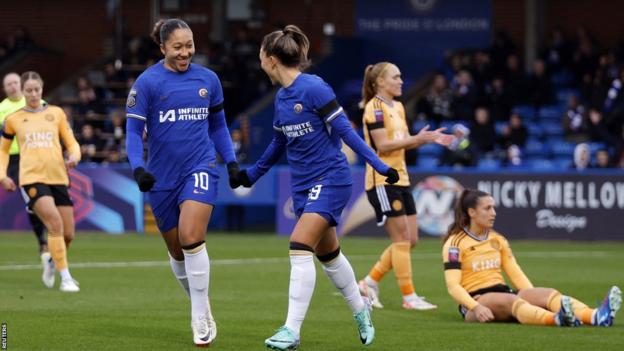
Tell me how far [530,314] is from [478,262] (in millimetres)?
740

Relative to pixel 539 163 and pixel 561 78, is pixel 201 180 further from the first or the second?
pixel 561 78

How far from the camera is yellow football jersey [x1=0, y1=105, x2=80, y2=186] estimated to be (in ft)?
47.6

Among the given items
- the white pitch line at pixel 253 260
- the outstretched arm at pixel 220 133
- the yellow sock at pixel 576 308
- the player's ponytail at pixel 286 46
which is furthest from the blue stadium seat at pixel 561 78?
the player's ponytail at pixel 286 46

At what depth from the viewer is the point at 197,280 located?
32.8ft

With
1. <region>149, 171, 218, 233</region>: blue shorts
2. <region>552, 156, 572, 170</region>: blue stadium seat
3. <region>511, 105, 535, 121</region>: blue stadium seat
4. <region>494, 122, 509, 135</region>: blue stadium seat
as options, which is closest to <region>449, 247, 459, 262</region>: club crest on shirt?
<region>149, 171, 218, 233</region>: blue shorts

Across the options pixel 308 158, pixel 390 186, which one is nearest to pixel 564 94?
pixel 390 186

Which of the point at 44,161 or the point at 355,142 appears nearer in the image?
the point at 355,142

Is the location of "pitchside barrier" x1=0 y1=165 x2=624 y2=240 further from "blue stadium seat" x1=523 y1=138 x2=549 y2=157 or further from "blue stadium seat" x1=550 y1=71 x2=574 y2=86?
"blue stadium seat" x1=550 y1=71 x2=574 y2=86

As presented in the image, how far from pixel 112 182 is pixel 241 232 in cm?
298

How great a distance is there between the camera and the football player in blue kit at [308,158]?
9.62 meters

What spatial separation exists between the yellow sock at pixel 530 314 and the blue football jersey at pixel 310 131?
8.19ft

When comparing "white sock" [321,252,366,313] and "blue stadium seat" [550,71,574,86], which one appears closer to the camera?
"white sock" [321,252,366,313]

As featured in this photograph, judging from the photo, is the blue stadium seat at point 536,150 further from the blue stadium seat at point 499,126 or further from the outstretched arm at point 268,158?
the outstretched arm at point 268,158

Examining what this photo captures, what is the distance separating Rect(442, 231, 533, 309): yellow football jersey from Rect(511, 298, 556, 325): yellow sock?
0.31 metres
